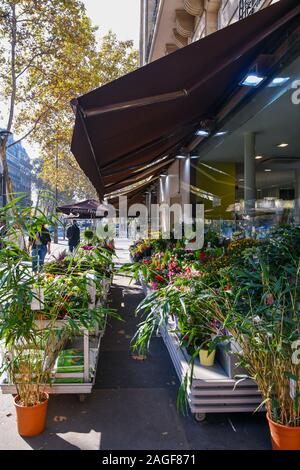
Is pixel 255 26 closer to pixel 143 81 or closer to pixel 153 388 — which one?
pixel 143 81

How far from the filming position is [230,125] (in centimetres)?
617

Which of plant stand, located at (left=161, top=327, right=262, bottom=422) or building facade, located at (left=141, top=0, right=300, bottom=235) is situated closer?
plant stand, located at (left=161, top=327, right=262, bottom=422)

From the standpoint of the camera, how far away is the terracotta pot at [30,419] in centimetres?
271

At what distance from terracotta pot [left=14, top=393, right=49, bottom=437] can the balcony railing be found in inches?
204

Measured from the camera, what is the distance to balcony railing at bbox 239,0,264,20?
15.8ft

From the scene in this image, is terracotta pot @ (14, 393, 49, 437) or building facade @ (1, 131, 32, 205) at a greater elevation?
building facade @ (1, 131, 32, 205)

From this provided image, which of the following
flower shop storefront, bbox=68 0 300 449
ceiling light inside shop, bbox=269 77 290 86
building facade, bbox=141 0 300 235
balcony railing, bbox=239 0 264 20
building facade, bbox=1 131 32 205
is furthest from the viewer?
building facade, bbox=1 131 32 205

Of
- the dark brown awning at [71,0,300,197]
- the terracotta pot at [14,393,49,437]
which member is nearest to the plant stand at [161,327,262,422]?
the terracotta pot at [14,393,49,437]

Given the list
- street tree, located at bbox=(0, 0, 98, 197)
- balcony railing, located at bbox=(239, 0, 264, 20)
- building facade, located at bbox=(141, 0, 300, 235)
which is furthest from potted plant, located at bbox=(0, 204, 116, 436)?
street tree, located at bbox=(0, 0, 98, 197)

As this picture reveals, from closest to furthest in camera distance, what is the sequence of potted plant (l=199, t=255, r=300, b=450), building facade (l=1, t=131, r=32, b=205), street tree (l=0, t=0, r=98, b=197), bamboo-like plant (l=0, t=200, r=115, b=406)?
potted plant (l=199, t=255, r=300, b=450) < bamboo-like plant (l=0, t=200, r=115, b=406) < street tree (l=0, t=0, r=98, b=197) < building facade (l=1, t=131, r=32, b=205)

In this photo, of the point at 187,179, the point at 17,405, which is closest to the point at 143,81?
the point at 17,405

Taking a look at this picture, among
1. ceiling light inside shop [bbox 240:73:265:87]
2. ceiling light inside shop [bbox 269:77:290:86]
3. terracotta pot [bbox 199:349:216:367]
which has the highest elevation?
ceiling light inside shop [bbox 269:77:290:86]

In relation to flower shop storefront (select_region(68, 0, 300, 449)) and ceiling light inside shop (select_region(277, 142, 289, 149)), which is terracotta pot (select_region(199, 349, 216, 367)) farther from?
ceiling light inside shop (select_region(277, 142, 289, 149))

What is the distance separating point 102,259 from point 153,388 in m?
1.40
